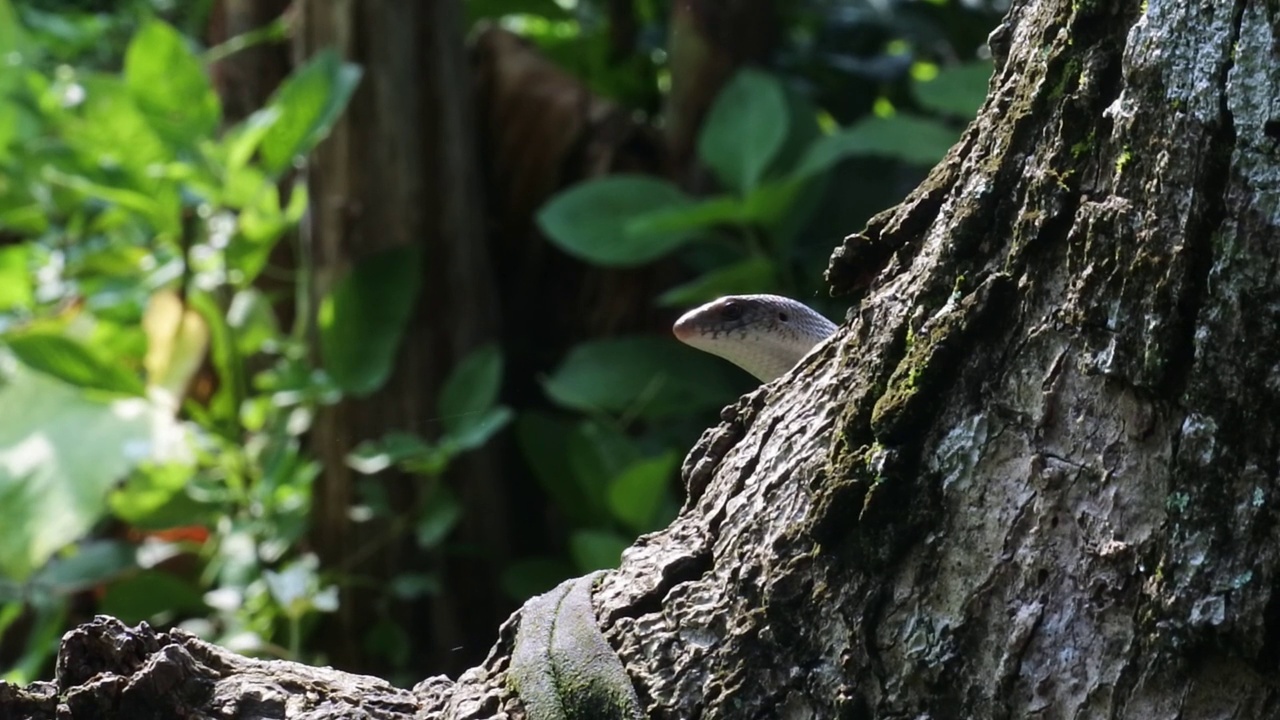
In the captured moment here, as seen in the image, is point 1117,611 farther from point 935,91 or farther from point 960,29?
point 960,29

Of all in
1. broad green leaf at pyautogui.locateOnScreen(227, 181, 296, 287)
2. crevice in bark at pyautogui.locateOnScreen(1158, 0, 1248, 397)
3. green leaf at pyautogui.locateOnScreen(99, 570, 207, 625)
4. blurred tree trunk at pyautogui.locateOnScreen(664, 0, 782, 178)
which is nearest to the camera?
crevice in bark at pyautogui.locateOnScreen(1158, 0, 1248, 397)

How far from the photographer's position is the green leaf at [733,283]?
133 inches

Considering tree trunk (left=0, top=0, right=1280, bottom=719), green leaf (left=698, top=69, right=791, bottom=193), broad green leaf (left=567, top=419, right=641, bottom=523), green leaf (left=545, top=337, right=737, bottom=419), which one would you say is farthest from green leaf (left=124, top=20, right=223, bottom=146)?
tree trunk (left=0, top=0, right=1280, bottom=719)

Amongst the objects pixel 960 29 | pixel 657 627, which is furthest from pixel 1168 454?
pixel 960 29

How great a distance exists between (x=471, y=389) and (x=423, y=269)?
2.00ft

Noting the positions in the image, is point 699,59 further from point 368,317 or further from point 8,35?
point 8,35

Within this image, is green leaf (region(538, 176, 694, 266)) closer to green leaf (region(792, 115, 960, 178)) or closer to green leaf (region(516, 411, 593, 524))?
green leaf (region(792, 115, 960, 178))

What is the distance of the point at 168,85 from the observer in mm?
3232

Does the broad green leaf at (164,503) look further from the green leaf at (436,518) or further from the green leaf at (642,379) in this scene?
the green leaf at (642,379)

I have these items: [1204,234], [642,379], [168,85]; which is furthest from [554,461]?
[1204,234]

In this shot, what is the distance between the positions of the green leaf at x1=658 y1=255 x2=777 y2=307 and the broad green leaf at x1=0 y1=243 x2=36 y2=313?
197 centimetres

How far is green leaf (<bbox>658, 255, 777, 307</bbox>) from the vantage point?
3.39 meters

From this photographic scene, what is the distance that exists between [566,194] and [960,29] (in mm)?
1697

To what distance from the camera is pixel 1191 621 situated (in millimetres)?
884
